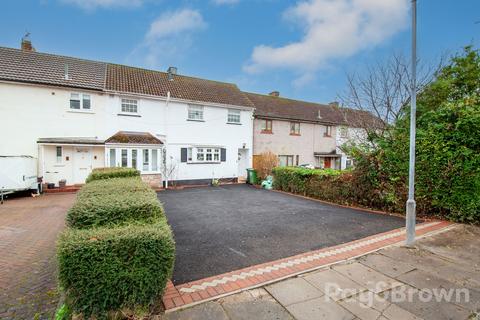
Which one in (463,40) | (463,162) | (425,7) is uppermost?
(463,40)

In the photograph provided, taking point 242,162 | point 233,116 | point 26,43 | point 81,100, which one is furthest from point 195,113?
point 26,43

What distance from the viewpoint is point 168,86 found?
1739 centimetres

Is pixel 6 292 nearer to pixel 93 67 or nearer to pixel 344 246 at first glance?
pixel 344 246

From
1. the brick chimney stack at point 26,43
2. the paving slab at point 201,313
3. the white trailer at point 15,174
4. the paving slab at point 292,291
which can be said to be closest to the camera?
the paving slab at point 201,313

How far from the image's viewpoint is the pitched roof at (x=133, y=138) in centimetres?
1422

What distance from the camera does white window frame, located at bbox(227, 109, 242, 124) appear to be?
60.8 feet

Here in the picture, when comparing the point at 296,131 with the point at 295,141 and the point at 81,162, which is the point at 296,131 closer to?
the point at 295,141

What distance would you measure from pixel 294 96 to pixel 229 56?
10.8 metres

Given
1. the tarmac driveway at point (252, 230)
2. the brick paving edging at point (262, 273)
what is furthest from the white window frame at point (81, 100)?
the brick paving edging at point (262, 273)

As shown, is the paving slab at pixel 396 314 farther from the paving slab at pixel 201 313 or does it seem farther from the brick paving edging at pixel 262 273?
the paving slab at pixel 201 313

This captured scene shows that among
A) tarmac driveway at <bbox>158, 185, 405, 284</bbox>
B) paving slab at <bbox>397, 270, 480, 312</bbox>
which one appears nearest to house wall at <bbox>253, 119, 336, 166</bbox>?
tarmac driveway at <bbox>158, 185, 405, 284</bbox>

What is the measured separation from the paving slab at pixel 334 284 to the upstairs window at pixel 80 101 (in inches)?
618

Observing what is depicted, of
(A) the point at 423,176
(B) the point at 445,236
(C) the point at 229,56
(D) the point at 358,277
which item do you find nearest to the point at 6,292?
(D) the point at 358,277

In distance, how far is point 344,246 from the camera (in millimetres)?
5277
